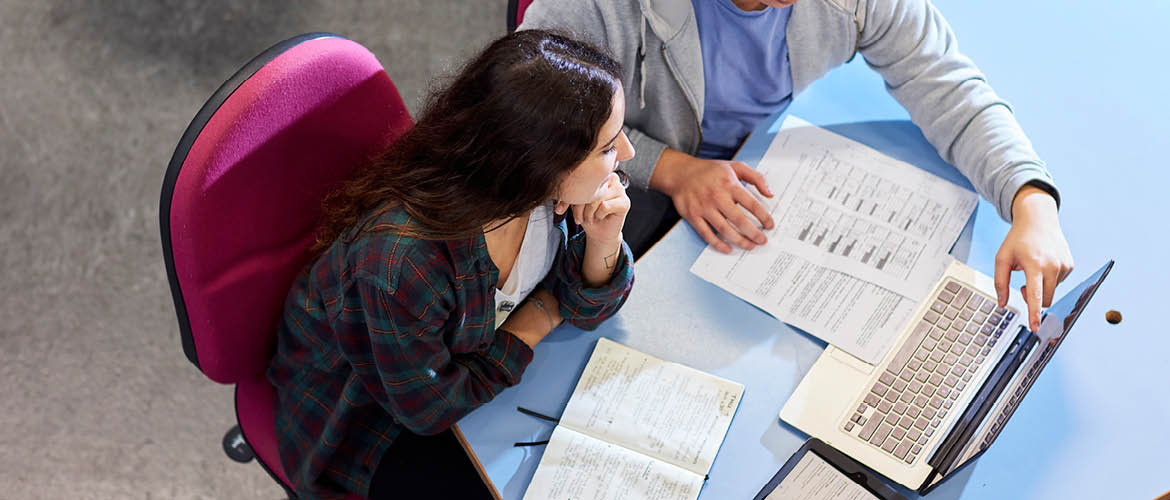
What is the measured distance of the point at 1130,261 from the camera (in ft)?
4.36

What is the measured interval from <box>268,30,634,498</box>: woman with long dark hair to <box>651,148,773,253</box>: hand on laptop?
0.51 ft

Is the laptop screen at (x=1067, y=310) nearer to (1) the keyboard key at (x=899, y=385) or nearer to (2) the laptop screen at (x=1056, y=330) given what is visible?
(2) the laptop screen at (x=1056, y=330)

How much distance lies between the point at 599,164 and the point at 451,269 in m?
0.21

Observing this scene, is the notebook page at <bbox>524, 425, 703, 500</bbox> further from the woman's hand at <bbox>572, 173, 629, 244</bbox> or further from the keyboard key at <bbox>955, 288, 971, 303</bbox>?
the keyboard key at <bbox>955, 288, 971, 303</bbox>

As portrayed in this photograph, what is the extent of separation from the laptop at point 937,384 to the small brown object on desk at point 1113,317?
10 centimetres

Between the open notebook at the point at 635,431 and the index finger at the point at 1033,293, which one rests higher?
the index finger at the point at 1033,293

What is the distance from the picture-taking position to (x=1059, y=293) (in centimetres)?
129

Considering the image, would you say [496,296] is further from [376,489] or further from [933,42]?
[933,42]

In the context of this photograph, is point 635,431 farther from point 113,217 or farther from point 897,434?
point 113,217

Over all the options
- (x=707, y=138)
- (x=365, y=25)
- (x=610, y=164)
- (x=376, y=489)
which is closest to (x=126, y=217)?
(x=365, y=25)

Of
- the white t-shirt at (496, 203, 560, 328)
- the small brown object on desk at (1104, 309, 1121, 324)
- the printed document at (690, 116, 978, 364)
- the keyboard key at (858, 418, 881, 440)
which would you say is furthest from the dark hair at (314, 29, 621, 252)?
the small brown object on desk at (1104, 309, 1121, 324)

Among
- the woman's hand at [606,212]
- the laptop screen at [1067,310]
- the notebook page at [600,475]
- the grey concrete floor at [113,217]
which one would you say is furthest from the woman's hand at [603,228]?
the laptop screen at [1067,310]

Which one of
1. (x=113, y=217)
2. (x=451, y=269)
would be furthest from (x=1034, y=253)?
(x=113, y=217)

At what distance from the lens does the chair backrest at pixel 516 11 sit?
56.6 inches
